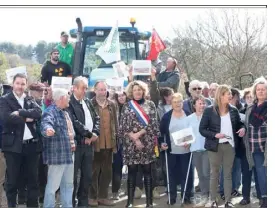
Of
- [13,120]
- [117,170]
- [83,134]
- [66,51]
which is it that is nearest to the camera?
[13,120]

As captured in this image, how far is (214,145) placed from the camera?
7.48 metres

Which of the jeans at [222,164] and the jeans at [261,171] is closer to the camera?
the jeans at [261,171]

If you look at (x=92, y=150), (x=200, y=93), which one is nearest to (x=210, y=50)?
(x=200, y=93)

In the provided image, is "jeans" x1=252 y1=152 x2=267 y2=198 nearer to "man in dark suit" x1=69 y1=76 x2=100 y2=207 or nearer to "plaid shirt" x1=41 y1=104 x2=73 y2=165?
"man in dark suit" x1=69 y1=76 x2=100 y2=207

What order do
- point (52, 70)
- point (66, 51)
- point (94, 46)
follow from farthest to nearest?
point (94, 46), point (66, 51), point (52, 70)

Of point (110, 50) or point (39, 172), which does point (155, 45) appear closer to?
point (110, 50)

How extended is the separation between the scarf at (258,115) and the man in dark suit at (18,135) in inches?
119

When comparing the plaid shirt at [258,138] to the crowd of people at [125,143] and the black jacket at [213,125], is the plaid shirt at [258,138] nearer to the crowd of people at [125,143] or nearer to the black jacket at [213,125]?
the crowd of people at [125,143]

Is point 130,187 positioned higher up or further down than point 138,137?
further down

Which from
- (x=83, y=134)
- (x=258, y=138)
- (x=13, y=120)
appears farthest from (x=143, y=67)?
(x=13, y=120)

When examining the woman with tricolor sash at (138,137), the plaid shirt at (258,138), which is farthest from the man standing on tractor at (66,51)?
the plaid shirt at (258,138)

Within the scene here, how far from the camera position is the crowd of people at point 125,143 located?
693 centimetres

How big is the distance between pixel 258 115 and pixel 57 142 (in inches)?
112

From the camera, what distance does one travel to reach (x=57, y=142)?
6.89 m
